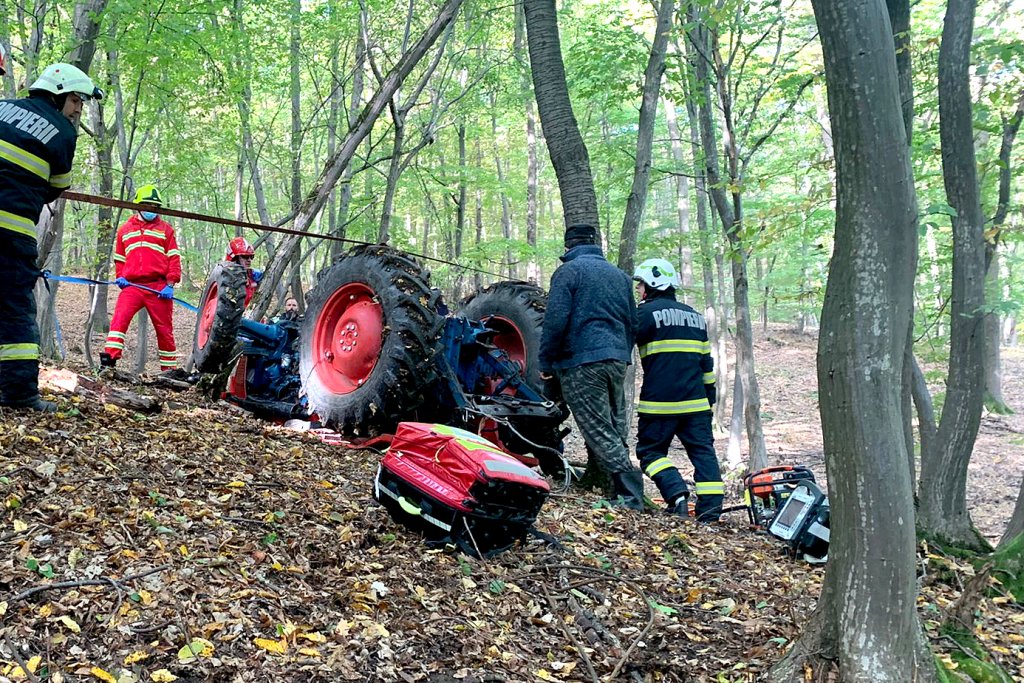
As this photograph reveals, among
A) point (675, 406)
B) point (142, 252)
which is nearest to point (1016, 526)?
point (675, 406)

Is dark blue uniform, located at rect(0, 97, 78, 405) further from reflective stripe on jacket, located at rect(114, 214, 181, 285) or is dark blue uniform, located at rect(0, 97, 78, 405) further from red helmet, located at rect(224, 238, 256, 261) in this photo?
red helmet, located at rect(224, 238, 256, 261)

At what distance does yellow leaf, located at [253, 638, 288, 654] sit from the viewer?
8.58 feet

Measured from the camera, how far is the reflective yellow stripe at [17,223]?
4305mm

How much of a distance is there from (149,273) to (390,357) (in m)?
3.78

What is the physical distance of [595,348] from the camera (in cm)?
565

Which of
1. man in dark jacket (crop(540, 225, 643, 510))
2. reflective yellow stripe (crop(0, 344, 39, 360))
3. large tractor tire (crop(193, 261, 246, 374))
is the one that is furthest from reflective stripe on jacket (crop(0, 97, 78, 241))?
man in dark jacket (crop(540, 225, 643, 510))

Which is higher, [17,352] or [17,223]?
[17,223]

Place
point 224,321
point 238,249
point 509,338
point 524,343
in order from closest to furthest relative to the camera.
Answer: point 224,321 → point 524,343 → point 509,338 → point 238,249

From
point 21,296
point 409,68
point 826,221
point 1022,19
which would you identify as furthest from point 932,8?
point 21,296

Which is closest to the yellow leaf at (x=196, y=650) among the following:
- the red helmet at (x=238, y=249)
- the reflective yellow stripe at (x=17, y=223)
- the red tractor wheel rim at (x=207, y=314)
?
the reflective yellow stripe at (x=17, y=223)

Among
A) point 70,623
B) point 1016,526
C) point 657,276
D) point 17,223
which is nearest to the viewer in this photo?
point 70,623

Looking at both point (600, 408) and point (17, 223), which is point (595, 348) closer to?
point (600, 408)

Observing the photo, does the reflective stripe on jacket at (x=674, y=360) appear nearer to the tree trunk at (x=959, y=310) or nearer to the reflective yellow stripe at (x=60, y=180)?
the tree trunk at (x=959, y=310)

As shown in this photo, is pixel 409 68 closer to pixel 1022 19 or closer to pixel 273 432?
pixel 273 432
